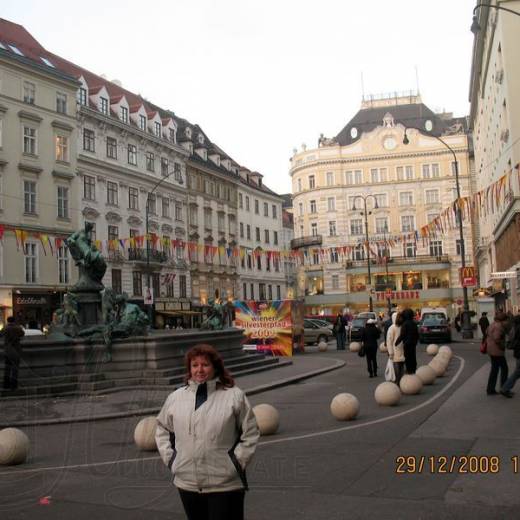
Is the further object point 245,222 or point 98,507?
point 245,222

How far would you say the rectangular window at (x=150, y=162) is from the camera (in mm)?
52181

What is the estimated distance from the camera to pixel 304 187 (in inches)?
3123

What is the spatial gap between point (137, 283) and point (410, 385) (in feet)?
123

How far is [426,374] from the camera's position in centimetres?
1552

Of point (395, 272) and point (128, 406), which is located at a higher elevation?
point (395, 272)

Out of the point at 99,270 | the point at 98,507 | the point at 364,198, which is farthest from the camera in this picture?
the point at 364,198

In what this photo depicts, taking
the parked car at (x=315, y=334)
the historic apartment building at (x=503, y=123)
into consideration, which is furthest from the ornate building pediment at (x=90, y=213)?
the historic apartment building at (x=503, y=123)

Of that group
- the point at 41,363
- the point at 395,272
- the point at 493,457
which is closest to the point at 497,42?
the point at 41,363

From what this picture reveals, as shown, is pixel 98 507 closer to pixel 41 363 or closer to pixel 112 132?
Result: pixel 41 363

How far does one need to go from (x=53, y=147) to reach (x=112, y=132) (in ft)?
20.8

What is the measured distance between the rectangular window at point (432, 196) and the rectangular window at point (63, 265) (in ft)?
151

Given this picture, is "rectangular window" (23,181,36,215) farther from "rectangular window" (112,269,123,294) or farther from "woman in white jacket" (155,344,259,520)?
"woman in white jacket" (155,344,259,520)

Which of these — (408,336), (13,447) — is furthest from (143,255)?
(13,447)

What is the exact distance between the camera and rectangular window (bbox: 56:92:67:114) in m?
43.6
